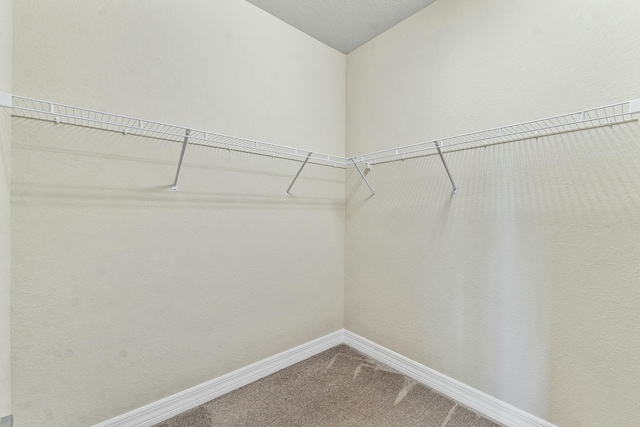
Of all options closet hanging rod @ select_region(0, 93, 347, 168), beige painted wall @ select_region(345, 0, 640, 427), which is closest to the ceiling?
beige painted wall @ select_region(345, 0, 640, 427)

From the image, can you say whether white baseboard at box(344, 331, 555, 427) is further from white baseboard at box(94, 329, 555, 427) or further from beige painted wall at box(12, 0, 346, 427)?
beige painted wall at box(12, 0, 346, 427)

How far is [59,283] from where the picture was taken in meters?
1.18

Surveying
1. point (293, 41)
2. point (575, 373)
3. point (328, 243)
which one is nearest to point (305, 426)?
point (328, 243)

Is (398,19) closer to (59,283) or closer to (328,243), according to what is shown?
(328,243)

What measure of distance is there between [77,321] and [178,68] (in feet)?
4.42

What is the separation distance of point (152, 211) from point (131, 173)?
0.69ft

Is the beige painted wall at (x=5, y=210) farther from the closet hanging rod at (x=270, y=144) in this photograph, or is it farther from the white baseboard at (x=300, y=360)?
the white baseboard at (x=300, y=360)

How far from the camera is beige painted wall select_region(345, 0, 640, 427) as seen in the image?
114 centimetres

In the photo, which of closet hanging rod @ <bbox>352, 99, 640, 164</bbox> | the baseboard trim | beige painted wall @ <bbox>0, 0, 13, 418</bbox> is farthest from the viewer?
the baseboard trim

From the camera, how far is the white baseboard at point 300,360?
1.36 meters

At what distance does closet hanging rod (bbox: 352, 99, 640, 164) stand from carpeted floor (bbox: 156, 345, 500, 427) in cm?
149

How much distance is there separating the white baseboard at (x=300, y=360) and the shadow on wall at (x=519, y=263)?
52mm

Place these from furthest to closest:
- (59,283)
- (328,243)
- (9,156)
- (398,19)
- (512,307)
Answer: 1. (328,243)
2. (398,19)
3. (512,307)
4. (59,283)
5. (9,156)

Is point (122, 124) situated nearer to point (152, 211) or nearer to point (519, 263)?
point (152, 211)
